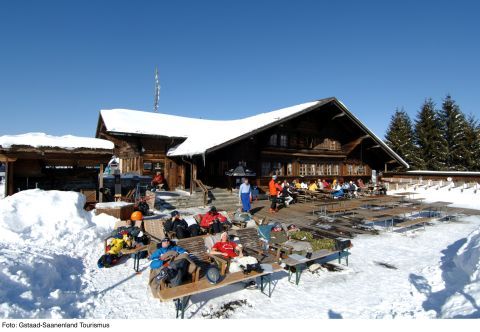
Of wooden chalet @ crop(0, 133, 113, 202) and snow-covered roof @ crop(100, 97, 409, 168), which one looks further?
snow-covered roof @ crop(100, 97, 409, 168)

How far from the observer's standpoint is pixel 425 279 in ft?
20.7

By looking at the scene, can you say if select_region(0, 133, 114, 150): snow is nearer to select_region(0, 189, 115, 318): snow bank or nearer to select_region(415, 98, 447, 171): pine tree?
select_region(0, 189, 115, 318): snow bank

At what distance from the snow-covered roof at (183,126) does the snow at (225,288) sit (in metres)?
8.96

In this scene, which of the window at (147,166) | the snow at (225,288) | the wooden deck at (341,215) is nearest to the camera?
the snow at (225,288)

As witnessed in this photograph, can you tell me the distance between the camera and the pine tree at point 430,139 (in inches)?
1426

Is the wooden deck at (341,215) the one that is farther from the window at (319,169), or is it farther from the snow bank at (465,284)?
the window at (319,169)

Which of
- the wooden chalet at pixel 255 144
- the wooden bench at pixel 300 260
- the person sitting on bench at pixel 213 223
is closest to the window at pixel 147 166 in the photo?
the wooden chalet at pixel 255 144

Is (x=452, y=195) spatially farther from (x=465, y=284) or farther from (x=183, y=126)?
(x=183, y=126)

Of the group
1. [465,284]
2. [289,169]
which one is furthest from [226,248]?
[289,169]

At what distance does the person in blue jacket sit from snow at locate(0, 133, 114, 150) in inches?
318

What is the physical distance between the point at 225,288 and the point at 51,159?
1111cm

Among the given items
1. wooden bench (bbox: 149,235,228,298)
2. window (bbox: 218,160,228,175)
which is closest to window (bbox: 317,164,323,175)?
window (bbox: 218,160,228,175)

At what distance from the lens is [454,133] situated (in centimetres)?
3591

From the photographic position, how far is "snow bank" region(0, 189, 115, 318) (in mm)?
4727
